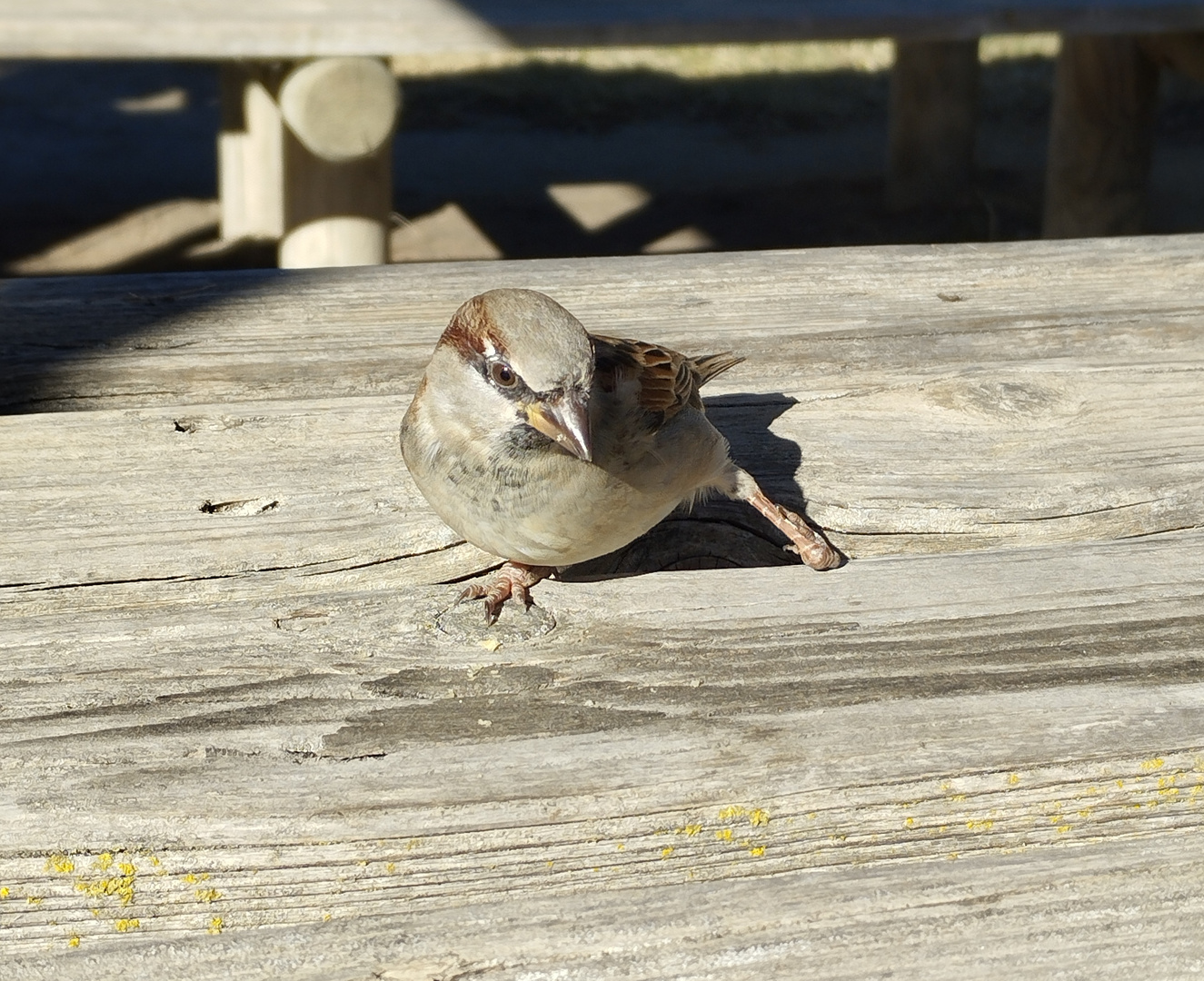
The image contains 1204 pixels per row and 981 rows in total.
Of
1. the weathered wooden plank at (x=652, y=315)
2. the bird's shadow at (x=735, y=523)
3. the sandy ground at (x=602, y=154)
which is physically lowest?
the sandy ground at (x=602, y=154)

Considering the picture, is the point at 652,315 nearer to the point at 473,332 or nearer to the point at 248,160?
the point at 473,332

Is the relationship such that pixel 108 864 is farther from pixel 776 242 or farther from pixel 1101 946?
pixel 776 242

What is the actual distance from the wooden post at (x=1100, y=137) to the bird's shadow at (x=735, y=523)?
541 cm

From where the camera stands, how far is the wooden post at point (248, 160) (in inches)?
297

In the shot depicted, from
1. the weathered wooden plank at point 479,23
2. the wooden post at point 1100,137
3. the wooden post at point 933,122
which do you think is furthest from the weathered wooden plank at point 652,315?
the wooden post at point 933,122

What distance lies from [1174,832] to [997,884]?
0.63 feet

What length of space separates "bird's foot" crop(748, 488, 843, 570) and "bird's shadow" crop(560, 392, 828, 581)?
39 millimetres

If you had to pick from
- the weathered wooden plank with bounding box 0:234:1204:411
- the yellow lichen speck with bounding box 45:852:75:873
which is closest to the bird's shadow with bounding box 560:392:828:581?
the weathered wooden plank with bounding box 0:234:1204:411

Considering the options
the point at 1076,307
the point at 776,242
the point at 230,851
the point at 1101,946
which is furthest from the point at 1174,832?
the point at 776,242

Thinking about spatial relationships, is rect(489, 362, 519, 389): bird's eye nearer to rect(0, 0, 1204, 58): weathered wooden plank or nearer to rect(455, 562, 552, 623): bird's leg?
rect(455, 562, 552, 623): bird's leg

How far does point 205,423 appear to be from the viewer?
1.94 meters

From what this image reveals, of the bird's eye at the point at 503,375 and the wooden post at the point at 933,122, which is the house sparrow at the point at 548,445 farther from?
the wooden post at the point at 933,122

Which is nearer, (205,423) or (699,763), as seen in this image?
(699,763)

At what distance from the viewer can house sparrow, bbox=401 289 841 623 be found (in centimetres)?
172
